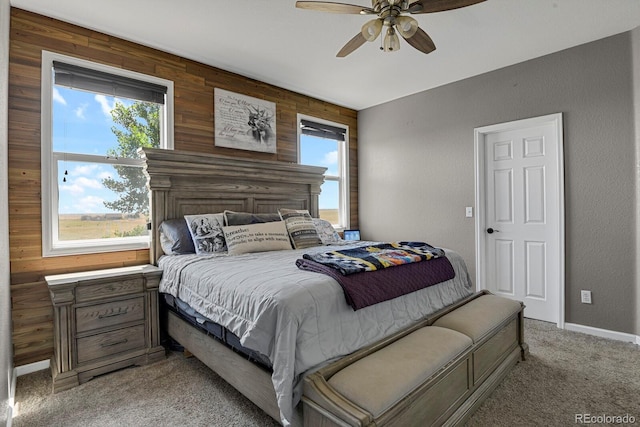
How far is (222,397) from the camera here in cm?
205

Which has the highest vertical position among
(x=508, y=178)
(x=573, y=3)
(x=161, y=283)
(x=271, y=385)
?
(x=573, y=3)

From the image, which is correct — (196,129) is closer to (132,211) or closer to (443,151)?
(132,211)

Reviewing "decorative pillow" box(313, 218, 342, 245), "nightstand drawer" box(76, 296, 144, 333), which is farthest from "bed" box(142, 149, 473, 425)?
"decorative pillow" box(313, 218, 342, 245)

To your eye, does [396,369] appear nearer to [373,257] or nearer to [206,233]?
[373,257]

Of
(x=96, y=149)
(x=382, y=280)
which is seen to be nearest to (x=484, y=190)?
(x=382, y=280)

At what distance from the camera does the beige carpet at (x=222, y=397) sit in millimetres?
1828

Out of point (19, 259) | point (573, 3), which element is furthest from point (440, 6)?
point (19, 259)

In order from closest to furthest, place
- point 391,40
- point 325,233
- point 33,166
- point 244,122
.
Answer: point 391,40 < point 33,166 < point 325,233 < point 244,122

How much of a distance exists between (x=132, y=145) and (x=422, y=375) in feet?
9.90

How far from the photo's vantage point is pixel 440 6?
6.69ft

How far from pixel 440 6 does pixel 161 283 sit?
2.78m

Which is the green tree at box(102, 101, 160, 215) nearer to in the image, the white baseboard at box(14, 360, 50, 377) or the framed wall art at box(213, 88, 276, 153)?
the framed wall art at box(213, 88, 276, 153)

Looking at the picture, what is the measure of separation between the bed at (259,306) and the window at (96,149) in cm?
29

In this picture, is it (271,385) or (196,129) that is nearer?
(271,385)
